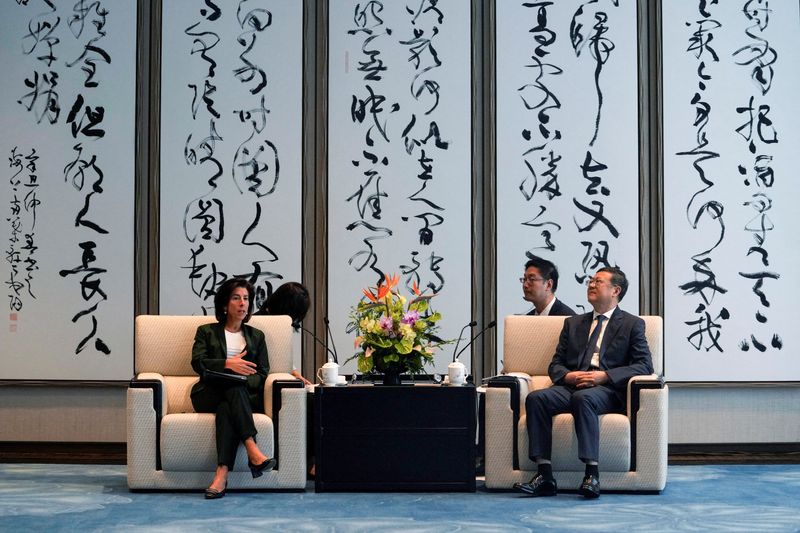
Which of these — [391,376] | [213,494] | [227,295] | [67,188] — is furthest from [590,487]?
[67,188]

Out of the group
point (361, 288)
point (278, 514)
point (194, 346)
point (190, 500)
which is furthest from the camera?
point (361, 288)

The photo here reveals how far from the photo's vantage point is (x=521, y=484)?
15.0ft

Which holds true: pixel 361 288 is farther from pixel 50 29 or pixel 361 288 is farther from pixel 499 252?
pixel 50 29

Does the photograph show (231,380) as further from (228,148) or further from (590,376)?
(228,148)

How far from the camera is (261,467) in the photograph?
4.57 m

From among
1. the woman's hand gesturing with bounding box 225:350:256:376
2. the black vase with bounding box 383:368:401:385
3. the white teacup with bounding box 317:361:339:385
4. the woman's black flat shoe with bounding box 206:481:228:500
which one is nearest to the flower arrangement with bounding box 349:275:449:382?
the black vase with bounding box 383:368:401:385

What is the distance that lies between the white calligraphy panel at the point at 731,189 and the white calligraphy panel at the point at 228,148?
2249 mm

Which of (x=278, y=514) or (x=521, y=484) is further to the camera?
(x=521, y=484)

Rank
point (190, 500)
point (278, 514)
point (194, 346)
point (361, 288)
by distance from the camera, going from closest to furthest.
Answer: point (278, 514) < point (190, 500) < point (194, 346) < point (361, 288)

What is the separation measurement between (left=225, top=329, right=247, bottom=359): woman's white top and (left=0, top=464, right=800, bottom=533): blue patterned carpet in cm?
67

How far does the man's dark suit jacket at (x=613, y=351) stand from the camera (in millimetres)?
4762

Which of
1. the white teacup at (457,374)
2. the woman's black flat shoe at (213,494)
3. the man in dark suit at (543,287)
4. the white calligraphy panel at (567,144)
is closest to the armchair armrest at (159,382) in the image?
the woman's black flat shoe at (213,494)

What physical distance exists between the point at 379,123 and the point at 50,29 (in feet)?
6.71

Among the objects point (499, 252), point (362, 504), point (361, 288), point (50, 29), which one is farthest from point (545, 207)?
point (50, 29)
